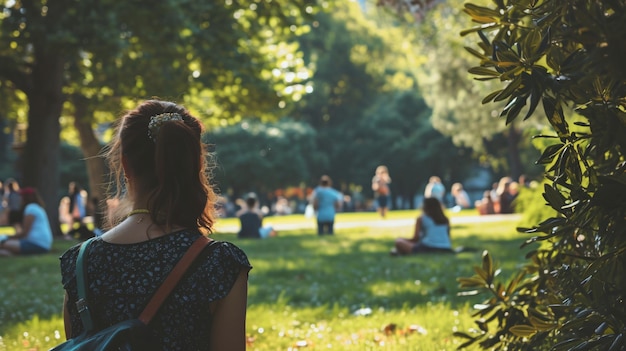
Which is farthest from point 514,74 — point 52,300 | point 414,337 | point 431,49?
point 431,49

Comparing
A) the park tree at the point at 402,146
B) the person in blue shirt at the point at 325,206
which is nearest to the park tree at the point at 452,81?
the person in blue shirt at the point at 325,206

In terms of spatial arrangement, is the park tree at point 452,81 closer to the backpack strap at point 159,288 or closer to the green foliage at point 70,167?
the backpack strap at point 159,288

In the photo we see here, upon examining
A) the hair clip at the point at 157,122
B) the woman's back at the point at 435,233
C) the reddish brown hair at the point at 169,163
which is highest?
the hair clip at the point at 157,122

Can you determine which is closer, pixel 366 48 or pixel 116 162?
pixel 116 162

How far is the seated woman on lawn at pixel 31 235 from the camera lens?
634 inches

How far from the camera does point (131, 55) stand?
70.9ft

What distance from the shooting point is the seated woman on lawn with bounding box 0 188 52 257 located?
52.8 feet

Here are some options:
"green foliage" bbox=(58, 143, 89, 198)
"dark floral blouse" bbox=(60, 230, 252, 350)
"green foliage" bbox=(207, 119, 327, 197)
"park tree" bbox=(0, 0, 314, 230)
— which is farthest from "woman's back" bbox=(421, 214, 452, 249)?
"green foliage" bbox=(207, 119, 327, 197)

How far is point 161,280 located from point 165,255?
0.08 meters

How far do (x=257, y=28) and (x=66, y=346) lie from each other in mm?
19072

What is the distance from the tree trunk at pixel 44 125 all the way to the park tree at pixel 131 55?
0.02 meters

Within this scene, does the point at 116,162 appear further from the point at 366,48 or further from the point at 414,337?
the point at 366,48

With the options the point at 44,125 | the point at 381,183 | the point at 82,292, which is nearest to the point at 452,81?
the point at 381,183

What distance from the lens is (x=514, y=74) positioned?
117 inches
